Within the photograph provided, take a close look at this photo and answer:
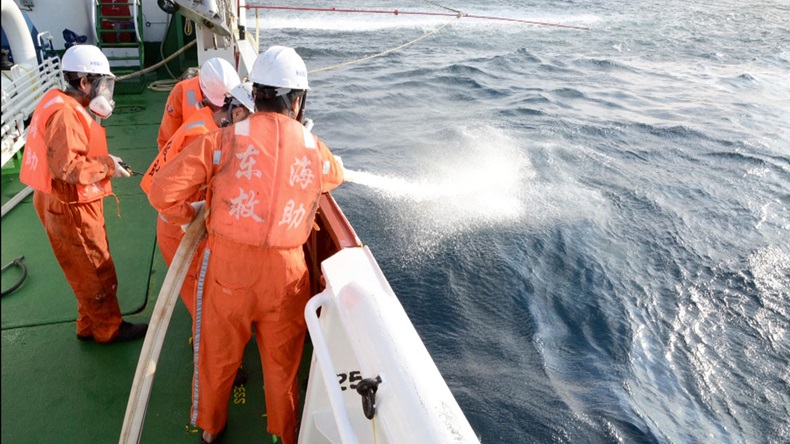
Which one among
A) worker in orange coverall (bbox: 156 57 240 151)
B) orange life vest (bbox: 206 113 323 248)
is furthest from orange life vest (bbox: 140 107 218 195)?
worker in orange coverall (bbox: 156 57 240 151)

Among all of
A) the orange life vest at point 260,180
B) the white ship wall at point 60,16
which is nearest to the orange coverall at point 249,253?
the orange life vest at point 260,180

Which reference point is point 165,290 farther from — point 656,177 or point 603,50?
point 603,50

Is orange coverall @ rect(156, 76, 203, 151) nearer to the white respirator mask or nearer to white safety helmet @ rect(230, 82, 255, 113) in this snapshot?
the white respirator mask

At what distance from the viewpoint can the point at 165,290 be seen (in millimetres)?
2346

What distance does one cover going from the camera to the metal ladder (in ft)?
26.1

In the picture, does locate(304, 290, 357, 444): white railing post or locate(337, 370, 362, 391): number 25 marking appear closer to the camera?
locate(304, 290, 357, 444): white railing post

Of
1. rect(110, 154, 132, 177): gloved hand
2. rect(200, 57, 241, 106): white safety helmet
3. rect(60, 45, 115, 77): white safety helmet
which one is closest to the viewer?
rect(60, 45, 115, 77): white safety helmet

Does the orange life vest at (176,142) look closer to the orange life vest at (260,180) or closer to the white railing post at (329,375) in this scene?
the orange life vest at (260,180)

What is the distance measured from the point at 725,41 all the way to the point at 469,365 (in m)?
17.2

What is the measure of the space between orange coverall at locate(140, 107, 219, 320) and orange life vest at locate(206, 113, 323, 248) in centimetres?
44

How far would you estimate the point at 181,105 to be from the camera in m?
3.71

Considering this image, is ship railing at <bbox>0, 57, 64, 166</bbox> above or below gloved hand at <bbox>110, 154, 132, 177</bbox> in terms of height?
below

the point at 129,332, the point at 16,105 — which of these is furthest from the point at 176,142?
the point at 16,105

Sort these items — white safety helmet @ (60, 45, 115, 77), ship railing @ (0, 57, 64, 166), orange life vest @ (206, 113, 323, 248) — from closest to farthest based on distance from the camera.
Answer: orange life vest @ (206, 113, 323, 248) < white safety helmet @ (60, 45, 115, 77) < ship railing @ (0, 57, 64, 166)
